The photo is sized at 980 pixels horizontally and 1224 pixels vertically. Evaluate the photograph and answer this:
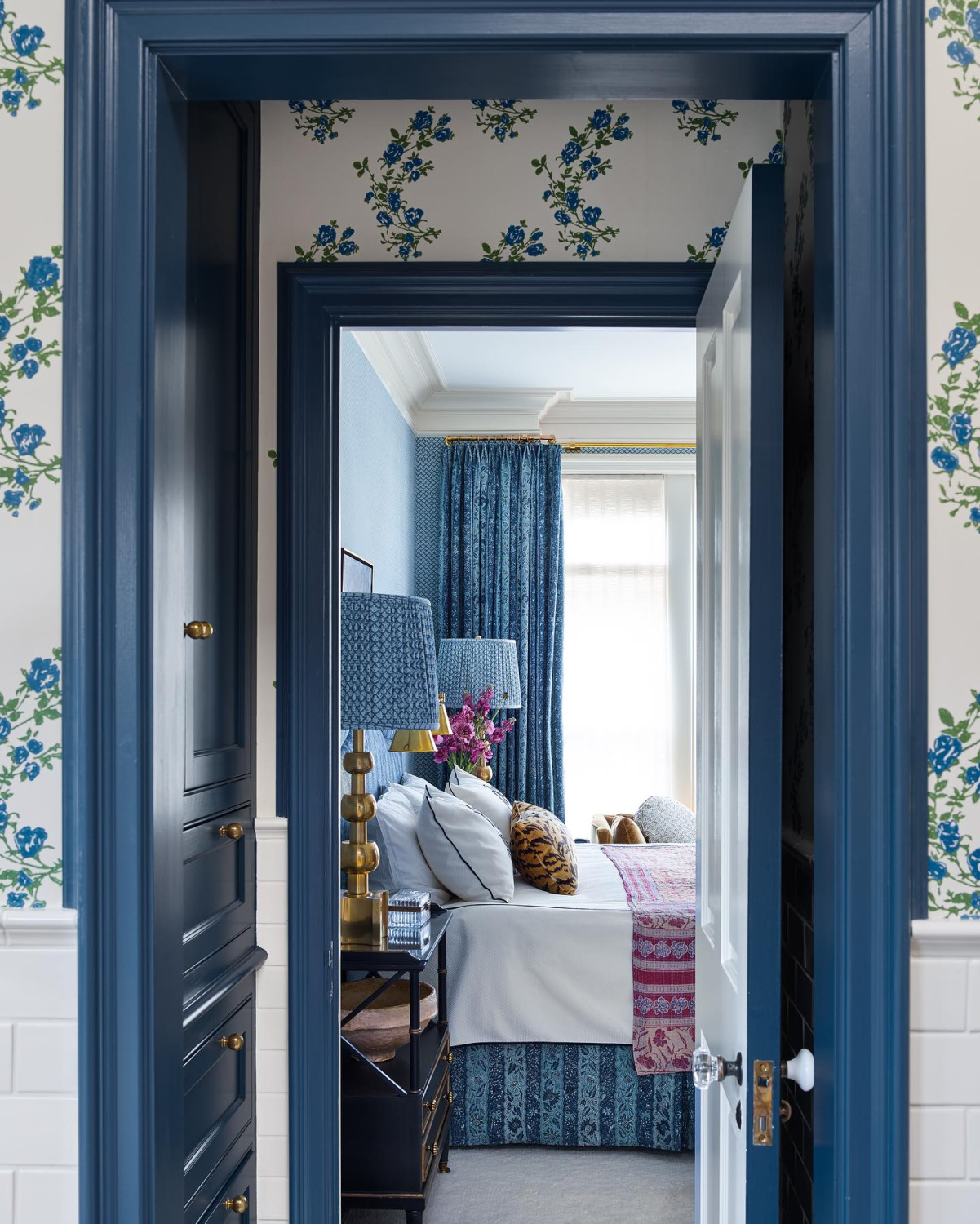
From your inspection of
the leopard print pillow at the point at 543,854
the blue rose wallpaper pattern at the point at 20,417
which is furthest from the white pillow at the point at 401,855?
the blue rose wallpaper pattern at the point at 20,417

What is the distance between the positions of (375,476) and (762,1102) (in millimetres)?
3814

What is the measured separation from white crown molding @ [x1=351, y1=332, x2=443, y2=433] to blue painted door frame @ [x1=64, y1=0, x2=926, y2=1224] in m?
2.87

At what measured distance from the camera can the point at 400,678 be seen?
2459mm

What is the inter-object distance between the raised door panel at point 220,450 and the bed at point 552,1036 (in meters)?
1.71

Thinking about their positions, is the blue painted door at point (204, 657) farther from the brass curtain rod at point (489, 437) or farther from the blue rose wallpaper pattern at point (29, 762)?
the brass curtain rod at point (489, 437)

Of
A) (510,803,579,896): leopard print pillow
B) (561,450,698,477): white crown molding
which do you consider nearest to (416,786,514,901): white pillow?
(510,803,579,896): leopard print pillow

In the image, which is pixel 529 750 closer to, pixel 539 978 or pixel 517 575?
pixel 517 575

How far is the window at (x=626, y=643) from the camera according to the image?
22.3ft

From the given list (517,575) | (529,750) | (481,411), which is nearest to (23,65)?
(481,411)

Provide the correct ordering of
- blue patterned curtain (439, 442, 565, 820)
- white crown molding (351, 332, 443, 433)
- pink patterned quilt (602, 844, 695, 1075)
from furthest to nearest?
blue patterned curtain (439, 442, 565, 820) < white crown molding (351, 332, 443, 433) < pink patterned quilt (602, 844, 695, 1075)

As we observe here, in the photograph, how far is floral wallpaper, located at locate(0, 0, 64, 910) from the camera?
124 cm

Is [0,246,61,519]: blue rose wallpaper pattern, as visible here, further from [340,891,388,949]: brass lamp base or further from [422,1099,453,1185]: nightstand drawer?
[422,1099,453,1185]: nightstand drawer

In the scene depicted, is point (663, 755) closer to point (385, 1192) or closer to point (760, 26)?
point (385, 1192)

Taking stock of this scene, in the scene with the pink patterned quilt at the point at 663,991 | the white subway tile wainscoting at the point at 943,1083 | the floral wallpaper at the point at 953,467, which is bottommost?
the pink patterned quilt at the point at 663,991
